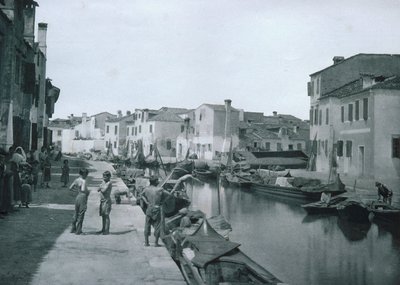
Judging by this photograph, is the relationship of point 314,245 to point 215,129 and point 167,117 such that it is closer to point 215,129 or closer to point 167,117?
point 215,129

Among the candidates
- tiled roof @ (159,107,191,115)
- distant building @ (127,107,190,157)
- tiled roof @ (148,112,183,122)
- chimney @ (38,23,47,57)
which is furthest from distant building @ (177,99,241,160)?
chimney @ (38,23,47,57)

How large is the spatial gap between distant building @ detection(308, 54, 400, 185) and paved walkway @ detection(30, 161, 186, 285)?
20.4 metres

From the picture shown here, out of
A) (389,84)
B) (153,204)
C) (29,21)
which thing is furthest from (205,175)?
(153,204)

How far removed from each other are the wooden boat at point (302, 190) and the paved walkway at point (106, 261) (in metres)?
16.3

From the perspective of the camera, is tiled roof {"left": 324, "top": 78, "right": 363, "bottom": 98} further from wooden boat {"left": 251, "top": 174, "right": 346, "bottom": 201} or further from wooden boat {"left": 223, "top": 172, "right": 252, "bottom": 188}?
wooden boat {"left": 223, "top": 172, "right": 252, "bottom": 188}

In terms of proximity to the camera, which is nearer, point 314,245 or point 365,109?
point 314,245

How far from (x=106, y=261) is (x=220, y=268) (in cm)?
270

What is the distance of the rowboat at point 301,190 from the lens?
25.6 meters

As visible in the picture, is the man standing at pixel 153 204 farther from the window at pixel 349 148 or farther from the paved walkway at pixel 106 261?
the window at pixel 349 148

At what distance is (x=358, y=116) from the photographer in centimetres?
3161

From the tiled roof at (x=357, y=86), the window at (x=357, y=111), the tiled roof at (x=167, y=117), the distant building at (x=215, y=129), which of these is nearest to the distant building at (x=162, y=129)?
the tiled roof at (x=167, y=117)

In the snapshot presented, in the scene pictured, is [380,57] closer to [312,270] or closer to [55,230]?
[312,270]

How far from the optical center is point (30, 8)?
90.3 ft

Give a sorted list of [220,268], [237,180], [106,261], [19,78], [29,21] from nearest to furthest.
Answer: [106,261] → [220,268] → [19,78] → [29,21] → [237,180]
